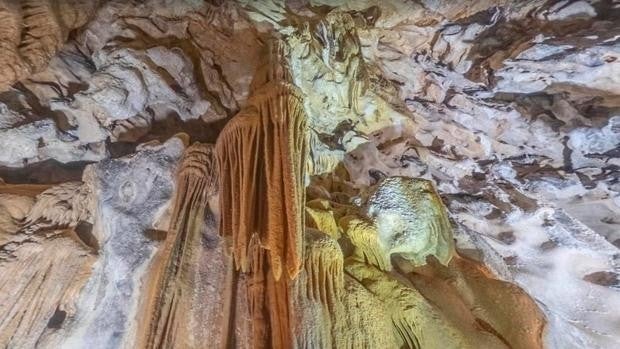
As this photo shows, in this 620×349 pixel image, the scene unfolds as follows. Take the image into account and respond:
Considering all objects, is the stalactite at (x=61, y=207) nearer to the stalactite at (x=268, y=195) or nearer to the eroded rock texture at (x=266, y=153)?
the eroded rock texture at (x=266, y=153)

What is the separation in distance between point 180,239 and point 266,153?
2.04ft

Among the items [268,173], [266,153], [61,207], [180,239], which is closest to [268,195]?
[268,173]

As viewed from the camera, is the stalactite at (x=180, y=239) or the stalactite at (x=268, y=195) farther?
the stalactite at (x=180, y=239)

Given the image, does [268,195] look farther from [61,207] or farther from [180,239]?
[61,207]

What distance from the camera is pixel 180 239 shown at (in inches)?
102

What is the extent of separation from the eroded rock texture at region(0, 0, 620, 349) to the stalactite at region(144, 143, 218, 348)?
1 cm

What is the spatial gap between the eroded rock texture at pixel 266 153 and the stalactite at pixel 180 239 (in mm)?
10

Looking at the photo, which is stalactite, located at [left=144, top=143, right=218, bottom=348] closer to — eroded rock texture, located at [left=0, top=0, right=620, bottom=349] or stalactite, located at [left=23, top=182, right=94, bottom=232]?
eroded rock texture, located at [left=0, top=0, right=620, bottom=349]

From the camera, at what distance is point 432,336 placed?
2.49 m

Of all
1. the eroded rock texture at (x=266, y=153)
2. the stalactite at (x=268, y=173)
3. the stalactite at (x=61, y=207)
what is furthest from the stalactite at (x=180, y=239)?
the stalactite at (x=61, y=207)

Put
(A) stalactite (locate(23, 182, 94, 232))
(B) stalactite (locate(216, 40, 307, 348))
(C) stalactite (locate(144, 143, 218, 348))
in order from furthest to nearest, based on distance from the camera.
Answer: (A) stalactite (locate(23, 182, 94, 232))
(C) stalactite (locate(144, 143, 218, 348))
(B) stalactite (locate(216, 40, 307, 348))

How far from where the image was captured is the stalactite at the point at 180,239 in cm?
236

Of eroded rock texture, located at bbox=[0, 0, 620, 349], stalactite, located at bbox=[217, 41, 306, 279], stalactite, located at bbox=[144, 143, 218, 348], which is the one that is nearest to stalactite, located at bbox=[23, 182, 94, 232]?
eroded rock texture, located at bbox=[0, 0, 620, 349]

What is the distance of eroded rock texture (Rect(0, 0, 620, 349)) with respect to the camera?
2.37 m
